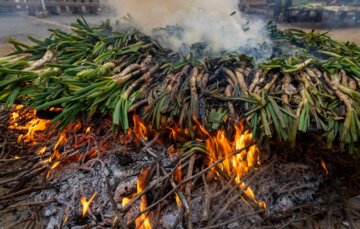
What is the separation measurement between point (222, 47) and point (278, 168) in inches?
68.7

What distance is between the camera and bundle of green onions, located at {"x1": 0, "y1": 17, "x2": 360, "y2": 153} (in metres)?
2.47

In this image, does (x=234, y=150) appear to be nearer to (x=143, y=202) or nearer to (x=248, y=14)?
(x=143, y=202)

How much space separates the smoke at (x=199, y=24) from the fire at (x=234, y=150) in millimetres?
1376

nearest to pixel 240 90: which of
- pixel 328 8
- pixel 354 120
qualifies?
pixel 354 120

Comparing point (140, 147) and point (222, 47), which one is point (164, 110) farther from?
point (222, 47)

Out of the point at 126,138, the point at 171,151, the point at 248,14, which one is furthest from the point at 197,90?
the point at 248,14

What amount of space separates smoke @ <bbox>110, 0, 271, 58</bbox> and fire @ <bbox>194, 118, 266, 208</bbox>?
1376mm

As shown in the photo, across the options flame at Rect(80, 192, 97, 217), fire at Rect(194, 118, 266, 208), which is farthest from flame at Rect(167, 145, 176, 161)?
flame at Rect(80, 192, 97, 217)

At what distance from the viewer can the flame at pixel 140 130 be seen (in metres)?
2.81

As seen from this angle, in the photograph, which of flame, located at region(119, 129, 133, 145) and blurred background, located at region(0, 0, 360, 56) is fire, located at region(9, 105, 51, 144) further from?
blurred background, located at region(0, 0, 360, 56)

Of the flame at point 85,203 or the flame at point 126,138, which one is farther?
the flame at point 126,138

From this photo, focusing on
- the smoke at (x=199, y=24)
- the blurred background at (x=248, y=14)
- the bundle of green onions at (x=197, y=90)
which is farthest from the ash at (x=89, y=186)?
the blurred background at (x=248, y=14)

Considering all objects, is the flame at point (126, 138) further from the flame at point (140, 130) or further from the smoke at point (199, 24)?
the smoke at point (199, 24)

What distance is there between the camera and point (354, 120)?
2.39 meters
